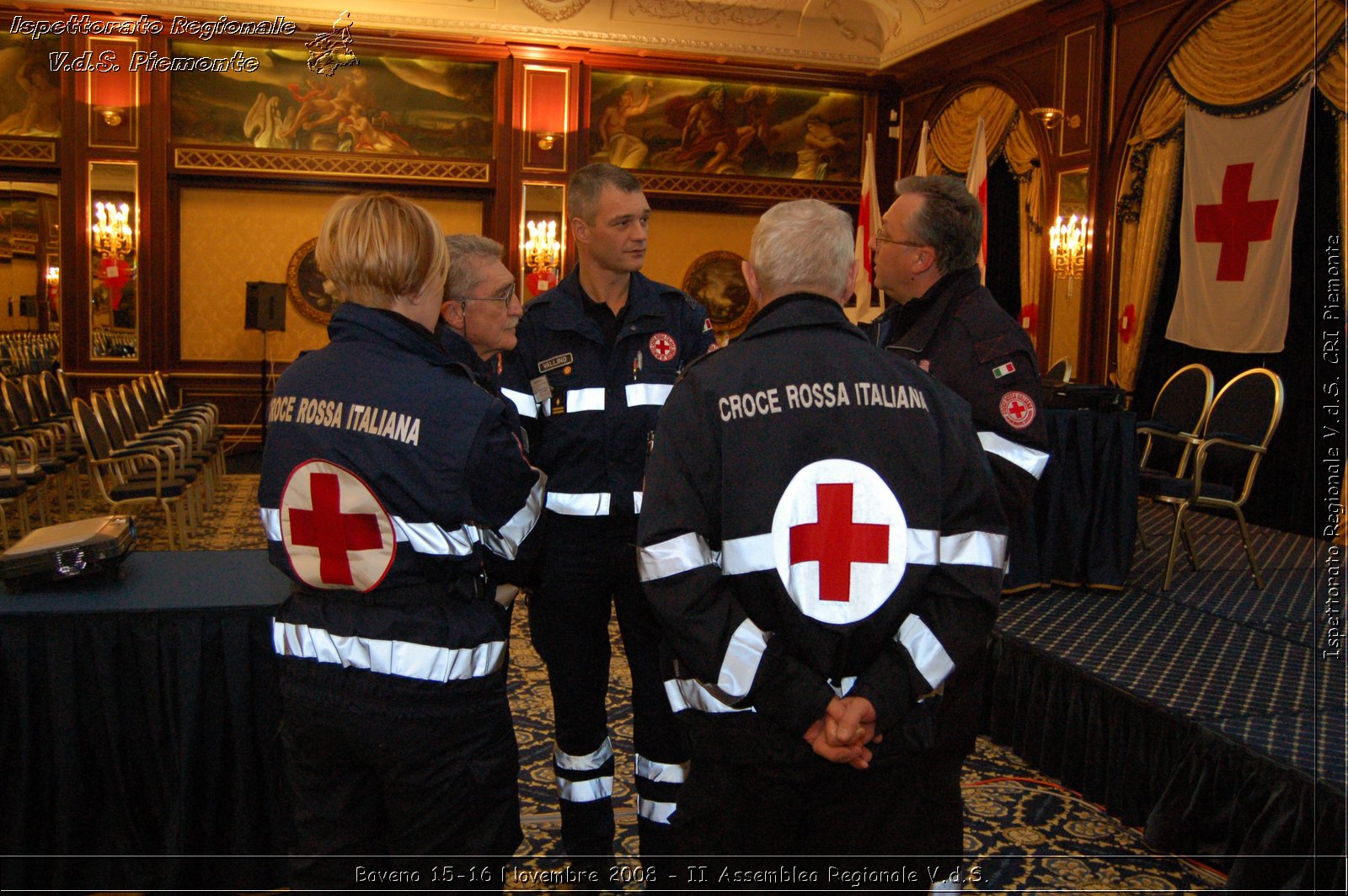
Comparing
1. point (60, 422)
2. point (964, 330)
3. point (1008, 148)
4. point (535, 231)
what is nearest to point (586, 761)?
point (964, 330)

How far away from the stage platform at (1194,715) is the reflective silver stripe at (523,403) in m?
2.05

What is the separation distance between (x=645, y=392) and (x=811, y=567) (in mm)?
1019

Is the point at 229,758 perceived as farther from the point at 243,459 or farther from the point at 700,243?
the point at 700,243

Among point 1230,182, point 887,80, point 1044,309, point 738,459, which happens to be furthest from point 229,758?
point 887,80

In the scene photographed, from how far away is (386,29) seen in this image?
10.4m

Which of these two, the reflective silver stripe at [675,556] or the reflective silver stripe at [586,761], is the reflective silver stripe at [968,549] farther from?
the reflective silver stripe at [586,761]

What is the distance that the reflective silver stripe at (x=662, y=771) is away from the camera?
2.42 metres

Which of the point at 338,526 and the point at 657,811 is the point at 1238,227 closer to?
the point at 657,811

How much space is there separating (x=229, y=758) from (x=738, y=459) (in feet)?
5.37

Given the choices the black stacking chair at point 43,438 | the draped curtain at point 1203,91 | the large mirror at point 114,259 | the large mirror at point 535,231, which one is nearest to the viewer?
the draped curtain at point 1203,91

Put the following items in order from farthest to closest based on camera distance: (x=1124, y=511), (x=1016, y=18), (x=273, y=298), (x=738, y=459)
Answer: (x=273, y=298) → (x=1016, y=18) → (x=1124, y=511) → (x=738, y=459)

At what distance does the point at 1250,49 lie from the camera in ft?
22.5

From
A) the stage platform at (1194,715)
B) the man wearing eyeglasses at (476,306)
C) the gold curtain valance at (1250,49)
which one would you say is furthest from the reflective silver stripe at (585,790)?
the gold curtain valance at (1250,49)

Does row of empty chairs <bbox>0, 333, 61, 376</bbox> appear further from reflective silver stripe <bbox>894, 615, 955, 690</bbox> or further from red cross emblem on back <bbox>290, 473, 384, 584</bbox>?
reflective silver stripe <bbox>894, 615, 955, 690</bbox>
